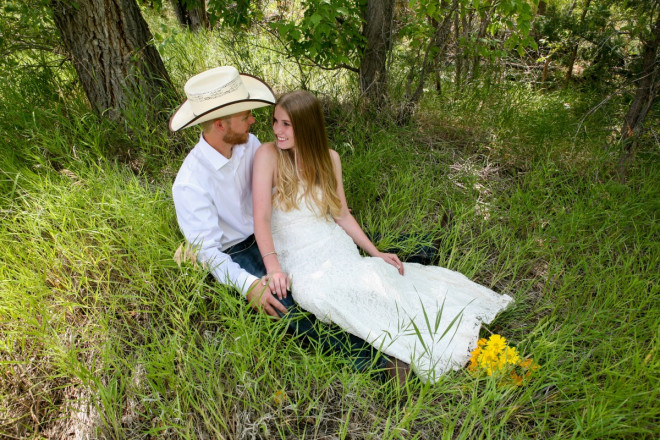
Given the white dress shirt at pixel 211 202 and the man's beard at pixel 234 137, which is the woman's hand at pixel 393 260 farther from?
the man's beard at pixel 234 137

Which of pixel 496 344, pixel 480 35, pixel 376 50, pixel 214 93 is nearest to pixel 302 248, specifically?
pixel 214 93

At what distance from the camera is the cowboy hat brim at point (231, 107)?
2.15 m

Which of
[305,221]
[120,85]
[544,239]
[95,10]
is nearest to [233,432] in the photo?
[305,221]

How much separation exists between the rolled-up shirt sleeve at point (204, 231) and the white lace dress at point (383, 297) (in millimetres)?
296

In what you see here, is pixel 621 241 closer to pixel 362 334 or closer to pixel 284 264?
pixel 362 334

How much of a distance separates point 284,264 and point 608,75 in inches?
153

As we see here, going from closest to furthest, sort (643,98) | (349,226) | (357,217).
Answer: (349,226) → (357,217) → (643,98)

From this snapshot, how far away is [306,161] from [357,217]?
94cm

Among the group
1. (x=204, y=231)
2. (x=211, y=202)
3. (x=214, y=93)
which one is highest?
(x=214, y=93)

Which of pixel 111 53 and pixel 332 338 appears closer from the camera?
pixel 332 338

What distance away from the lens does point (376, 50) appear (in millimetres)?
3758

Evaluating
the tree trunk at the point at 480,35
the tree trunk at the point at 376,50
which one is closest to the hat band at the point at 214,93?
the tree trunk at the point at 376,50

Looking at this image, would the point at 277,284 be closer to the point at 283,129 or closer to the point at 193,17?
the point at 283,129

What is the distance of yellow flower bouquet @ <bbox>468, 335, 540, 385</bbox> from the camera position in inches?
69.0
